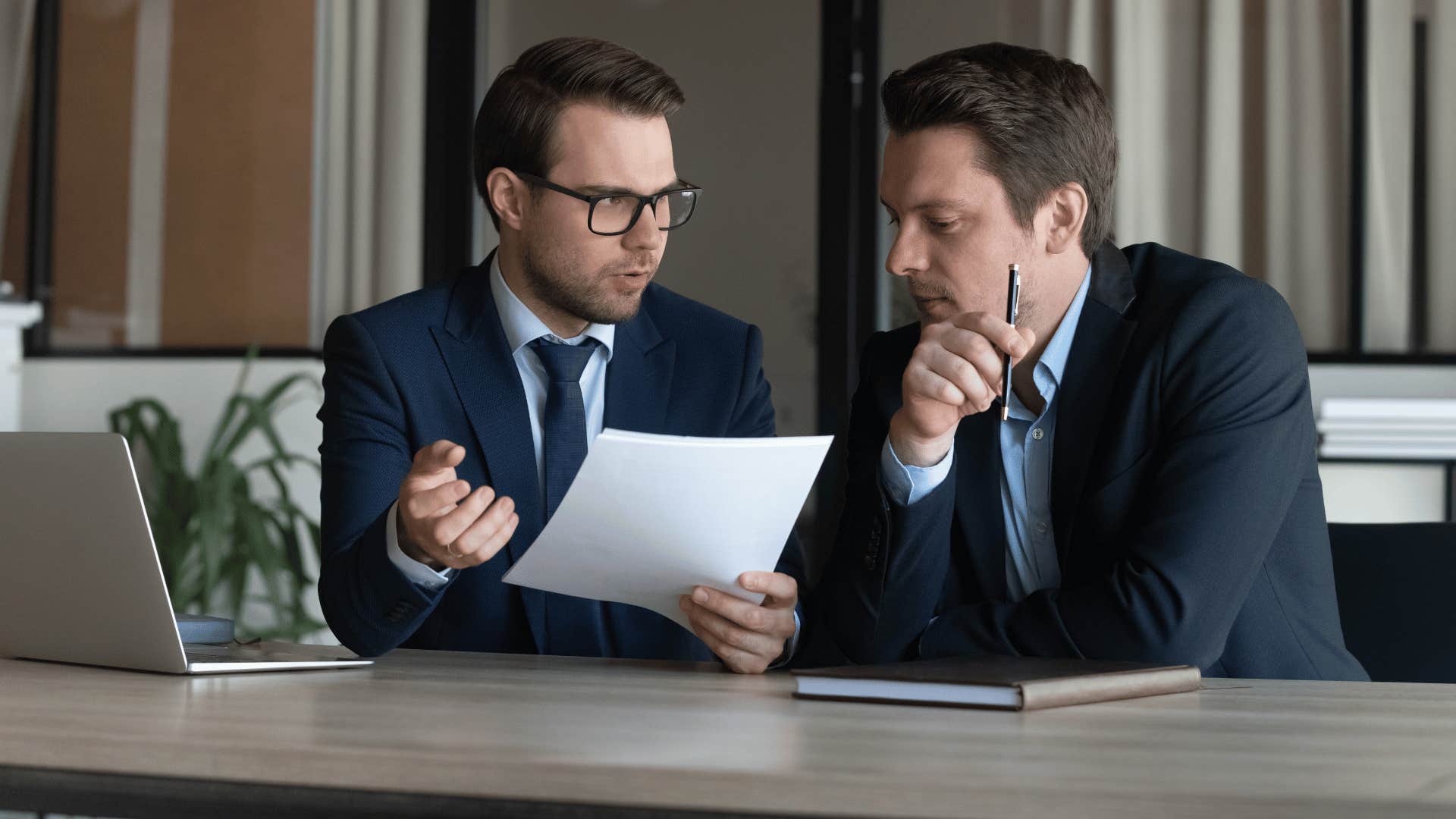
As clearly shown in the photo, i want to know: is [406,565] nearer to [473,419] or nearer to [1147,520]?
[473,419]

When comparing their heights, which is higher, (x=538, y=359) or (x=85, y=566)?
(x=538, y=359)

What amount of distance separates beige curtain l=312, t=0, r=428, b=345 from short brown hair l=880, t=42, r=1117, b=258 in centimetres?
269

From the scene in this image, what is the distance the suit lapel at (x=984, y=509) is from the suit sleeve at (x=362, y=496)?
630 mm

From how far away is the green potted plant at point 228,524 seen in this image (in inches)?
147

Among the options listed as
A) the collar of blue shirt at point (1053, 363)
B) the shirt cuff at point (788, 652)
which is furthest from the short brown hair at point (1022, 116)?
the shirt cuff at point (788, 652)

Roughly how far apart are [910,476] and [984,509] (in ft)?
0.70

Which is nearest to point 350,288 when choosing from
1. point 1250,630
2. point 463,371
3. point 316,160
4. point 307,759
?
point 316,160

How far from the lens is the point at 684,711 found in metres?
1.10

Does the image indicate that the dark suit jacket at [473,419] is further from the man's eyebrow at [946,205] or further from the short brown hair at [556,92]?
the man's eyebrow at [946,205]

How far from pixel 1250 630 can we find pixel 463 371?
99cm

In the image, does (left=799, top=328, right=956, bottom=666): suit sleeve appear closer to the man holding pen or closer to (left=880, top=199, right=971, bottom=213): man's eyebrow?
the man holding pen

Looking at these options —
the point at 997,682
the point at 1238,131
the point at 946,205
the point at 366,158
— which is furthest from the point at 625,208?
the point at 366,158

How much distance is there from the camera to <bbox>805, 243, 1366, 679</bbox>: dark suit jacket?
1434 millimetres

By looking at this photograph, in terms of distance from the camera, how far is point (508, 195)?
209cm
